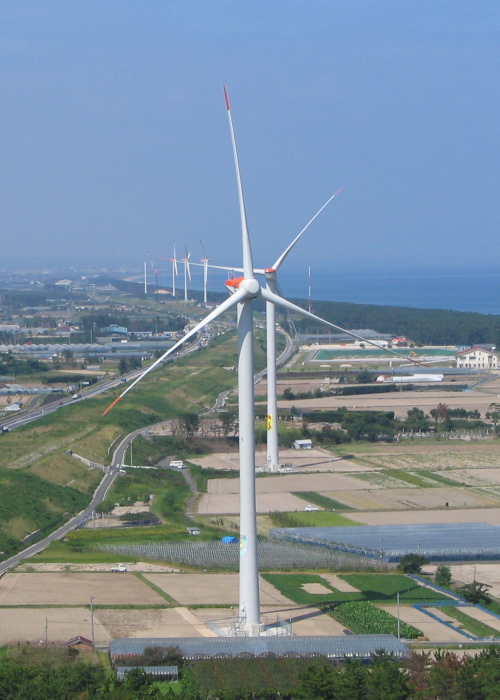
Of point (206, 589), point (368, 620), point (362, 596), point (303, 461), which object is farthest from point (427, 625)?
point (303, 461)

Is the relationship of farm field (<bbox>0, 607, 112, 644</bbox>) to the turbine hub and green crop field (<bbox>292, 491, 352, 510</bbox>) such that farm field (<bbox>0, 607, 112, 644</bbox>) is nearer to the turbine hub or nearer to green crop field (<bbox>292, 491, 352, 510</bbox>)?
the turbine hub

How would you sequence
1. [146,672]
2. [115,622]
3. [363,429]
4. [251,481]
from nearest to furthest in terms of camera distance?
[146,672] < [251,481] < [115,622] < [363,429]

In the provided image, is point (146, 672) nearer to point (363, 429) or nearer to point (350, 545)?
point (350, 545)

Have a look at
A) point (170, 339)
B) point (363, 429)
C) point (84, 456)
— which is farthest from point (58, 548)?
point (170, 339)

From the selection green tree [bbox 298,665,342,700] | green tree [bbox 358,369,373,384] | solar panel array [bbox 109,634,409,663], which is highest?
green tree [bbox 358,369,373,384]

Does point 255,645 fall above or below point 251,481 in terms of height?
below

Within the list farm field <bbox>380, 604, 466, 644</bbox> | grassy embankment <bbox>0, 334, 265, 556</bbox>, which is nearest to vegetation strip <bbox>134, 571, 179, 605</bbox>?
grassy embankment <bbox>0, 334, 265, 556</bbox>

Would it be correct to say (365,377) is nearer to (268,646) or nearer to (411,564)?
(411,564)
